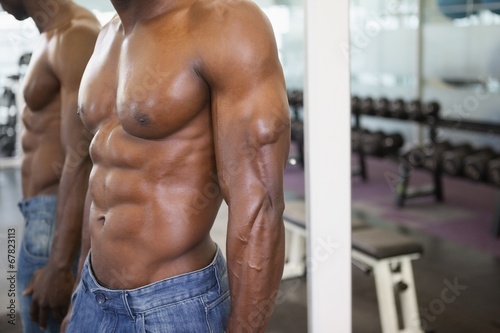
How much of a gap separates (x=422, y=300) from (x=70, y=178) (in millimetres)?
1760

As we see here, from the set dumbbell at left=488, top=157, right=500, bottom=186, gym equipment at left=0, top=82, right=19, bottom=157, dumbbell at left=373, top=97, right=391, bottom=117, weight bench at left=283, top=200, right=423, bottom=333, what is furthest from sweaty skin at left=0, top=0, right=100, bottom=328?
gym equipment at left=0, top=82, right=19, bottom=157

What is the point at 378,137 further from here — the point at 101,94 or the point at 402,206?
the point at 101,94

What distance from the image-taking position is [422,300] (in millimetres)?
2613

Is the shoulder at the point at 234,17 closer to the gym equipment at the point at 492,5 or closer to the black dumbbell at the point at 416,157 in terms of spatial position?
the black dumbbell at the point at 416,157

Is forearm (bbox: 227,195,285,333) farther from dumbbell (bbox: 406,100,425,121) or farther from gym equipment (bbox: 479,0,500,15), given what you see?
gym equipment (bbox: 479,0,500,15)

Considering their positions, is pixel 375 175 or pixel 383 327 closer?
pixel 383 327

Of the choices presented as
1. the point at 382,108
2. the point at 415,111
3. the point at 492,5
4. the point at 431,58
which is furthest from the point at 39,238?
the point at 431,58

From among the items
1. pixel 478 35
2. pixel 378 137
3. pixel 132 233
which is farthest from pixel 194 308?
pixel 478 35

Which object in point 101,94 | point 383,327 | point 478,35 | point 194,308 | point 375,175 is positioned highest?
point 101,94

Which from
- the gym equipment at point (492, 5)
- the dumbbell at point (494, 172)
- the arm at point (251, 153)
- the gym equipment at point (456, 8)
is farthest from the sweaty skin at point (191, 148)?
the gym equipment at point (456, 8)

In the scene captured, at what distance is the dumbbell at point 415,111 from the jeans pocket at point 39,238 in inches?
133

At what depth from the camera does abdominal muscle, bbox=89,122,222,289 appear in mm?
957

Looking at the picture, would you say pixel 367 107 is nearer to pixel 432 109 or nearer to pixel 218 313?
pixel 432 109

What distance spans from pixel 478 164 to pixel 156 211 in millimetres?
3235
